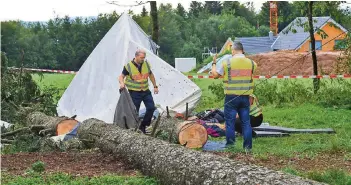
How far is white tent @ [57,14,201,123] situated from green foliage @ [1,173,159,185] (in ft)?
21.6

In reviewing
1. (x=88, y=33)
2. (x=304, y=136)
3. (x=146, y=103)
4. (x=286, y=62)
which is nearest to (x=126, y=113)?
(x=146, y=103)

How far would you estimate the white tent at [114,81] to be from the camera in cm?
1470

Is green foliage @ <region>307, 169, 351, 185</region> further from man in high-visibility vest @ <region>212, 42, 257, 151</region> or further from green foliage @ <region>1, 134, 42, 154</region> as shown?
green foliage @ <region>1, 134, 42, 154</region>

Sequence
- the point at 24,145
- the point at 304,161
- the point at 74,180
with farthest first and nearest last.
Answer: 1. the point at 24,145
2. the point at 304,161
3. the point at 74,180

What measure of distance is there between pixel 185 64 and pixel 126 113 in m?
42.7

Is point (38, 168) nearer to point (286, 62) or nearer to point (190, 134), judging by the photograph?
point (190, 134)

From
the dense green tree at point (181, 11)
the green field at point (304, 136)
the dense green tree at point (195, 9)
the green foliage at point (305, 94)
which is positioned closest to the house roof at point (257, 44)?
the dense green tree at point (181, 11)

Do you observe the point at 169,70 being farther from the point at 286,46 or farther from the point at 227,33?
the point at 227,33

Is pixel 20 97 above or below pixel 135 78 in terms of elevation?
below

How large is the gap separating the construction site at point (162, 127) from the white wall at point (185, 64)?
106 ft

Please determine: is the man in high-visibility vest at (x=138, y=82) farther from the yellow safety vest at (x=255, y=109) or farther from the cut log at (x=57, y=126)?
the yellow safety vest at (x=255, y=109)

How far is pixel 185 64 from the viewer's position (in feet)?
177

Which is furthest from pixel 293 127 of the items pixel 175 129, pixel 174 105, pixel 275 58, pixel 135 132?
pixel 275 58

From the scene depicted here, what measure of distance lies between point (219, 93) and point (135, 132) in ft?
34.7
